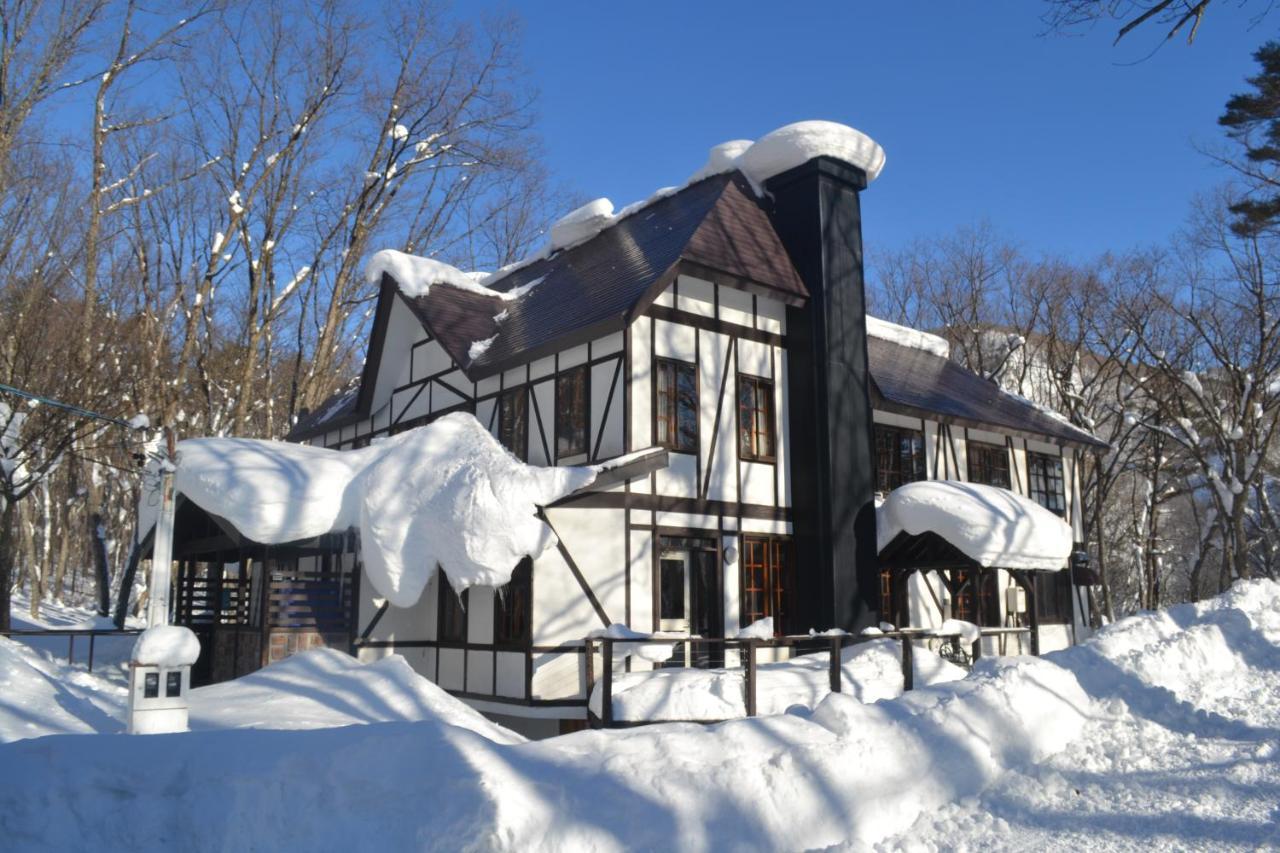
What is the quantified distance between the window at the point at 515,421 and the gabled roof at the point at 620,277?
539 mm

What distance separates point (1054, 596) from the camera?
22172 mm

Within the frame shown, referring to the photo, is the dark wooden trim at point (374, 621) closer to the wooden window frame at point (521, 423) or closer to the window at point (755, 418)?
the wooden window frame at point (521, 423)

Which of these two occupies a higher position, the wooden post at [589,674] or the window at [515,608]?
the window at [515,608]

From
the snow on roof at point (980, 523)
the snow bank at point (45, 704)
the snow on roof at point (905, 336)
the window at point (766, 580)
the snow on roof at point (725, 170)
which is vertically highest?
the snow on roof at point (725, 170)

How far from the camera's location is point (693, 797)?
5168 mm

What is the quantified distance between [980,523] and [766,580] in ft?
11.8

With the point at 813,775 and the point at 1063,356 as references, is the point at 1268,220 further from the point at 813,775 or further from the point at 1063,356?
the point at 813,775

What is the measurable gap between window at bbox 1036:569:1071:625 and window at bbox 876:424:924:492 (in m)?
4.55

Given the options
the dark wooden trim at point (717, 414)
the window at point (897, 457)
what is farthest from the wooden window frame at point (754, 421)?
the window at point (897, 457)

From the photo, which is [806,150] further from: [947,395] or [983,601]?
[983,601]

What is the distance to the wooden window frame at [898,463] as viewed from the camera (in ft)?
61.8

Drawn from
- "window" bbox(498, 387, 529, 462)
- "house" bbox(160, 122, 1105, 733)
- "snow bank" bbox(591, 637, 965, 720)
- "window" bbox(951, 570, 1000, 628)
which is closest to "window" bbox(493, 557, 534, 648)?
"house" bbox(160, 122, 1105, 733)

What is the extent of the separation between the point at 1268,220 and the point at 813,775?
57.5 ft

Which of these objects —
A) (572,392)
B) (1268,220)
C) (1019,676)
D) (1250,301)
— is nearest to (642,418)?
(572,392)
